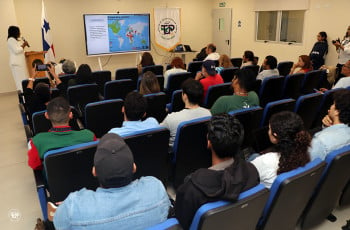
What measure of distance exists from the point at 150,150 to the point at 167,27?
7.76 m

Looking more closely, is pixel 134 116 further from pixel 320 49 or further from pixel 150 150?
pixel 320 49

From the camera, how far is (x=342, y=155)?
69.3 inches

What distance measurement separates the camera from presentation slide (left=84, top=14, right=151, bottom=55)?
315 inches

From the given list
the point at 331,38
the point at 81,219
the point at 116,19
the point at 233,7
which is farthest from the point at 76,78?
the point at 233,7

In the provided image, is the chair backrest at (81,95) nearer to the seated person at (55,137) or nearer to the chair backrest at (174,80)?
the chair backrest at (174,80)

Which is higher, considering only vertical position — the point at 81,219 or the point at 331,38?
the point at 331,38

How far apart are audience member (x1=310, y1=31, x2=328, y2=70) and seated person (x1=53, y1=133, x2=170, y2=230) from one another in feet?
22.6

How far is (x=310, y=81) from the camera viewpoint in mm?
4703

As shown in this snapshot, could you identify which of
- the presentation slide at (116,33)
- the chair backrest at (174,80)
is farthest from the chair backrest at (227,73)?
the presentation slide at (116,33)

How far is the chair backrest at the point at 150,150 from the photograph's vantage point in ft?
6.88

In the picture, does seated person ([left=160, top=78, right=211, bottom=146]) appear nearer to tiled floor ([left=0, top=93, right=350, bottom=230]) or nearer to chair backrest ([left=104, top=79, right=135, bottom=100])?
tiled floor ([left=0, top=93, right=350, bottom=230])

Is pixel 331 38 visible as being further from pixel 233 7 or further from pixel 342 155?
pixel 342 155

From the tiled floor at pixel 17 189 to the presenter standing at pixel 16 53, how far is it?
81.5 inches

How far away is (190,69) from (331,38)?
3.78 metres
